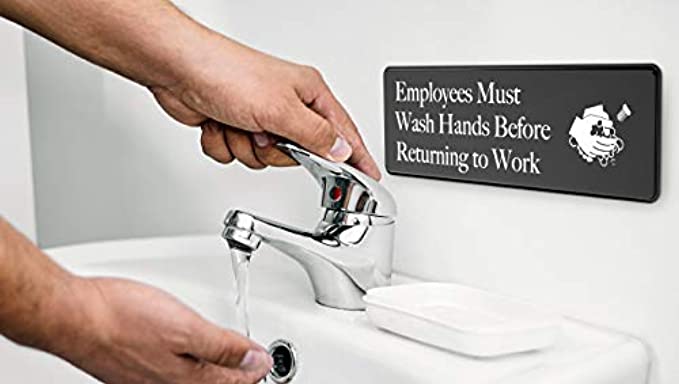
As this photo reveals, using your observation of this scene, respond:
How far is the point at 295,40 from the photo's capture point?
1005mm

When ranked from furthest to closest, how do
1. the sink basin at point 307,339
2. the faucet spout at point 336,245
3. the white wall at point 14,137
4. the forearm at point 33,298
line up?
the white wall at point 14,137, the faucet spout at point 336,245, the sink basin at point 307,339, the forearm at point 33,298

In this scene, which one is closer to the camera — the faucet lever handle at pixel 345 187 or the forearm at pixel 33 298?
the forearm at pixel 33 298

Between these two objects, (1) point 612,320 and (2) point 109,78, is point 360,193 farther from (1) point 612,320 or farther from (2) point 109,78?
(2) point 109,78

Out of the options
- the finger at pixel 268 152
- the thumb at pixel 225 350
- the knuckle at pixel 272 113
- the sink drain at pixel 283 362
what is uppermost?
the knuckle at pixel 272 113

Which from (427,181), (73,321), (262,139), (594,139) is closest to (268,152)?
(262,139)

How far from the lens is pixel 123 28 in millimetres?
799

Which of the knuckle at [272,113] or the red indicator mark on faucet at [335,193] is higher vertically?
the knuckle at [272,113]

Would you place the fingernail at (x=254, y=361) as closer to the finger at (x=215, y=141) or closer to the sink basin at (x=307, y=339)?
the sink basin at (x=307, y=339)

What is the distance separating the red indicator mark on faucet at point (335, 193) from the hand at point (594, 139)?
179 mm

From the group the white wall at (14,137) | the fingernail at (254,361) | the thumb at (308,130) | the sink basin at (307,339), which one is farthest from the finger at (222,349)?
the white wall at (14,137)

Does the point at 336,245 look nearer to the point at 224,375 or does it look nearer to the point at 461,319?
the point at 461,319

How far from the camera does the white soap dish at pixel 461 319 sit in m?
0.70

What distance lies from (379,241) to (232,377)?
11.8 inches

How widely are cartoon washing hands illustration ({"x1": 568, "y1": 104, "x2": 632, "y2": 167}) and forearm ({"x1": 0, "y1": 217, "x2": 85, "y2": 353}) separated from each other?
1.31 feet
